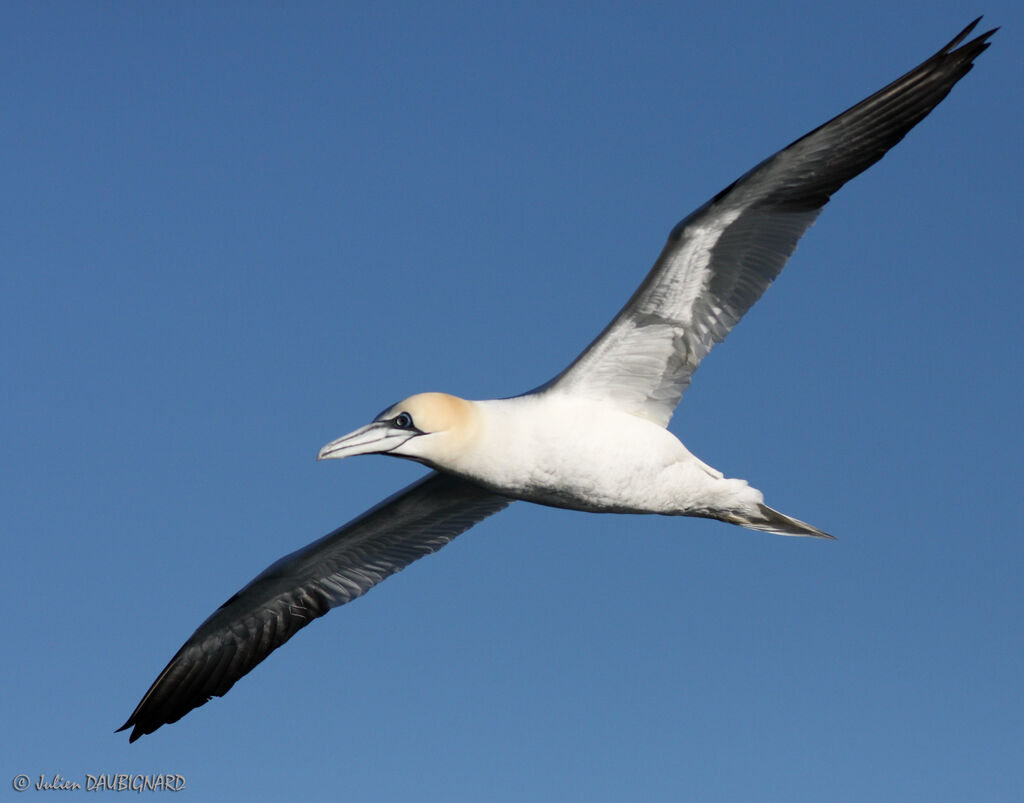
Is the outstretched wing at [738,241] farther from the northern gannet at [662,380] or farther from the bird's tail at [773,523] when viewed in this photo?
the bird's tail at [773,523]

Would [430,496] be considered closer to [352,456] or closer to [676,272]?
[352,456]

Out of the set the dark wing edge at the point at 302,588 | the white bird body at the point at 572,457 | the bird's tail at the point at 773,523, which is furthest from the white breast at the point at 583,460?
the dark wing edge at the point at 302,588

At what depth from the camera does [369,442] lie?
31.8ft

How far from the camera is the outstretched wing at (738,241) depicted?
998 centimetres

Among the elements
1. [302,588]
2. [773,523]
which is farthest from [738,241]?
[302,588]

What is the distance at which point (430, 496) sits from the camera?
1202cm

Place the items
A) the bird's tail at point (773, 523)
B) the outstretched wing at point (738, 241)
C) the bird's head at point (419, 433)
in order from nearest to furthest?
the bird's head at point (419, 433) < the outstretched wing at point (738, 241) < the bird's tail at point (773, 523)

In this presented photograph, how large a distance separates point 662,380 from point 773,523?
1.67 metres

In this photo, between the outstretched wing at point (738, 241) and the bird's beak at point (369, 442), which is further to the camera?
the outstretched wing at point (738, 241)

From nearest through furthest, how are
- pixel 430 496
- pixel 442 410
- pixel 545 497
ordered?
pixel 442 410
pixel 545 497
pixel 430 496

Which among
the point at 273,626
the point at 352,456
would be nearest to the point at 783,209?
the point at 352,456

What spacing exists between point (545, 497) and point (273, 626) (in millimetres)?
3473

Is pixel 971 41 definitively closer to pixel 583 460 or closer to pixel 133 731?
pixel 583 460

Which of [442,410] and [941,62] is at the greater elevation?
[941,62]
